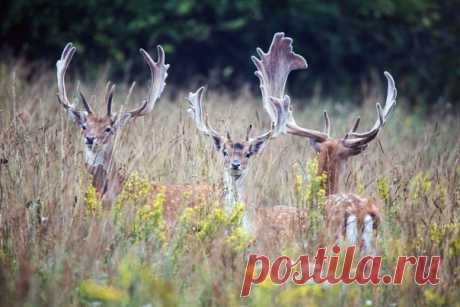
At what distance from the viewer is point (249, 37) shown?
16.6m

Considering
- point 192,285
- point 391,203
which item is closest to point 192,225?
point 192,285

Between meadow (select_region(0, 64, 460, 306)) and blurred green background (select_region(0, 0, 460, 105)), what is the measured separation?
7980 millimetres

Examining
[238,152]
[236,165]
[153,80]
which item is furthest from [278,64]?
[236,165]

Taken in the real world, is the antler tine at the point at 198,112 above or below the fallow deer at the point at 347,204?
above

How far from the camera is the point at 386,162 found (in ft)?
24.8

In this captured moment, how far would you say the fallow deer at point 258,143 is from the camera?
21.1 ft

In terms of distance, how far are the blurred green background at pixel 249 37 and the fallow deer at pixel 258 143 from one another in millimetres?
7349

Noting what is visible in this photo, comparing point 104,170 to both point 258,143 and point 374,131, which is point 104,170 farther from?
point 374,131

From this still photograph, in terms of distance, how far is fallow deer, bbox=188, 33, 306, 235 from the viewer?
643cm

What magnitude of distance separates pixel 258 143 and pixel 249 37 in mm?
9860

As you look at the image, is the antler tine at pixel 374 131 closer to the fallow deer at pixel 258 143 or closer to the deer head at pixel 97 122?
the fallow deer at pixel 258 143

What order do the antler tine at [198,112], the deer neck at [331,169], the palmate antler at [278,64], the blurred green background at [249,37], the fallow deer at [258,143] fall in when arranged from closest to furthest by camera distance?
1. the fallow deer at [258,143]
2. the antler tine at [198,112]
3. the deer neck at [331,169]
4. the palmate antler at [278,64]
5. the blurred green background at [249,37]

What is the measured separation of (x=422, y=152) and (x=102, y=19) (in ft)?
30.2

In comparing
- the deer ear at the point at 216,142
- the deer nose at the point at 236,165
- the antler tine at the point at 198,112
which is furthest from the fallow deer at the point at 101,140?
the deer nose at the point at 236,165
